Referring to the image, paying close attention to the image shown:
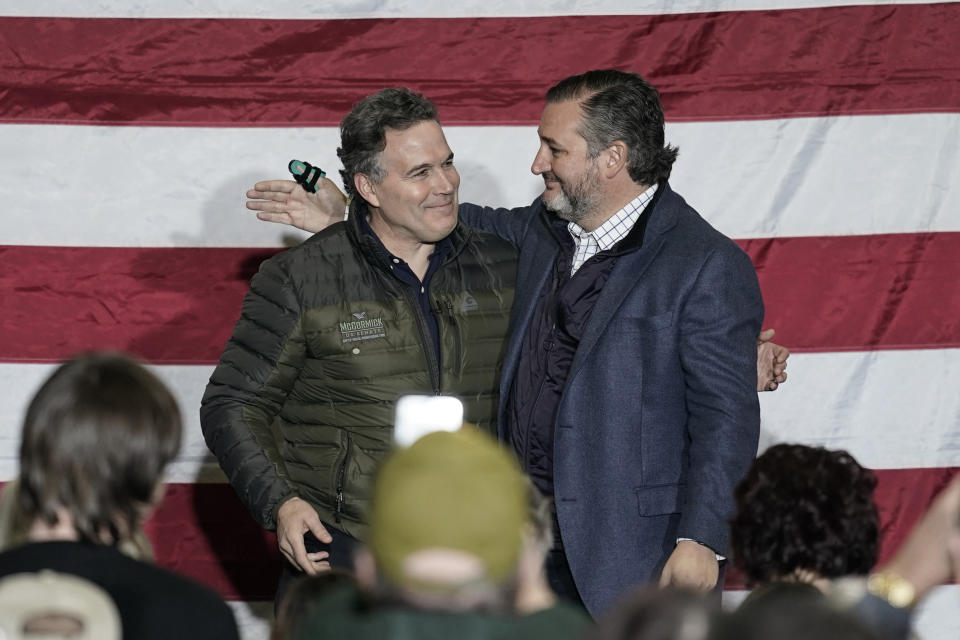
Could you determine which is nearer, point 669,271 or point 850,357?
point 669,271

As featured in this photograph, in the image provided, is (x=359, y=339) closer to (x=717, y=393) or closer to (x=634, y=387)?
(x=634, y=387)

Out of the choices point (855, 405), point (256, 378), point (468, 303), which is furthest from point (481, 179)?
point (855, 405)

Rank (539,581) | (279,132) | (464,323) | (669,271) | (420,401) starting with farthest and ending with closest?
(279,132) → (464,323) → (669,271) → (420,401) → (539,581)

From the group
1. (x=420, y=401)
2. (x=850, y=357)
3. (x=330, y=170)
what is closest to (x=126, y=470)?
(x=420, y=401)

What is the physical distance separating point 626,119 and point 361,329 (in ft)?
2.38

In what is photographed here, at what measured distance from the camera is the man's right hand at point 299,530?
8.25 ft

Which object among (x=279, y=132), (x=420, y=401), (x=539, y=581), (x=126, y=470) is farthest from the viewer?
(x=279, y=132)

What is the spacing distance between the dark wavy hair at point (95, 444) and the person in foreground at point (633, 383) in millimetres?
1199

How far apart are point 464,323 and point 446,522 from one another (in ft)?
5.12

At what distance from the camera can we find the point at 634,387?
252 cm

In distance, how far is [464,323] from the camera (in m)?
2.73

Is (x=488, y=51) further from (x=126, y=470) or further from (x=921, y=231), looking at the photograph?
(x=126, y=470)

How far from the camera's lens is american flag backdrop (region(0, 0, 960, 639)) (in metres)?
3.38

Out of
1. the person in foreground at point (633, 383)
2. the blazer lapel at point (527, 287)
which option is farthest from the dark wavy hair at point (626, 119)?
the blazer lapel at point (527, 287)
